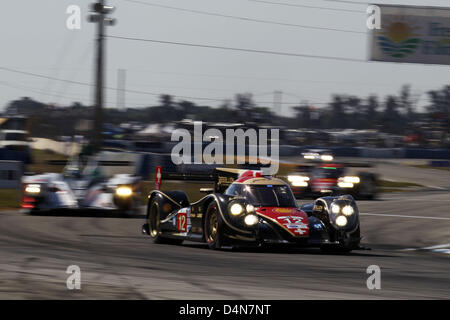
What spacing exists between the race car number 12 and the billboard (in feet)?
92.0

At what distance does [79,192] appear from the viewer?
17.1 meters

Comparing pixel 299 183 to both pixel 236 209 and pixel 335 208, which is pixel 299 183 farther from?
pixel 236 209

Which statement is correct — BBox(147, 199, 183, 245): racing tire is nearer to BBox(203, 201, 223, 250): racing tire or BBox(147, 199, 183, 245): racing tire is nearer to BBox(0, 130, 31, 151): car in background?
BBox(203, 201, 223, 250): racing tire

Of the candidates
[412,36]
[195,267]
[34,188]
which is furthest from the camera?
[412,36]

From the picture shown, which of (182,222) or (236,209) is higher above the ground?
(236,209)

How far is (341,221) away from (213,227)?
1868 millimetres

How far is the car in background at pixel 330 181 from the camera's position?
24.6 m

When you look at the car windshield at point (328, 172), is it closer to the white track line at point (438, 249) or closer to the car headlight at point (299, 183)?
the car headlight at point (299, 183)

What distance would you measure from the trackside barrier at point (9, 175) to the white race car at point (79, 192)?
30.5 ft

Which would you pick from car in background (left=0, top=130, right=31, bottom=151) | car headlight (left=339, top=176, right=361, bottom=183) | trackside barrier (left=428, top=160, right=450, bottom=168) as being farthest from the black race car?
trackside barrier (left=428, top=160, right=450, bottom=168)

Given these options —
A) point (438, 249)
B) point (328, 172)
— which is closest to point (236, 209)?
point (438, 249)

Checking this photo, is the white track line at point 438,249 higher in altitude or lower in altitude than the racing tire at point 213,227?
lower

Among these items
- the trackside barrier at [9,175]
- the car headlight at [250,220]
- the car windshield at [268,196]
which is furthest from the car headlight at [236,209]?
the trackside barrier at [9,175]

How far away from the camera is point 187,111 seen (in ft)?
271
